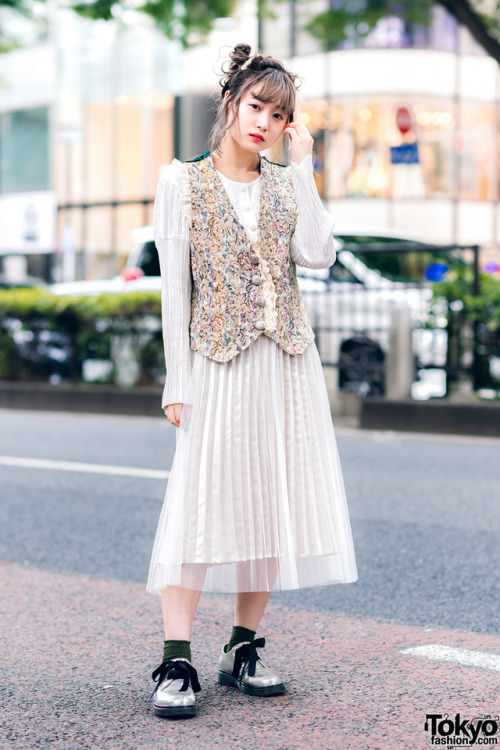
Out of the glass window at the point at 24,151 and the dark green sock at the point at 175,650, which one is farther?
the glass window at the point at 24,151

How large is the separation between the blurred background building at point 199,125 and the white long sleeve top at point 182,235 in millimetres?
19124

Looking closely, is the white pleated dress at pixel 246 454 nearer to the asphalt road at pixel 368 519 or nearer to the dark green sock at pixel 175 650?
the dark green sock at pixel 175 650

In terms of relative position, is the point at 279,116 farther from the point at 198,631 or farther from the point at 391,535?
the point at 391,535

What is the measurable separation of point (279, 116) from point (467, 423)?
288 inches

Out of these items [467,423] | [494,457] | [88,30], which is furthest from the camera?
[88,30]

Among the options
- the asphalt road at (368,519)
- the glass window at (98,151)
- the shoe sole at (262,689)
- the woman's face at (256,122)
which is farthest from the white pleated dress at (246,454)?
the glass window at (98,151)

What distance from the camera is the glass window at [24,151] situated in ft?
114

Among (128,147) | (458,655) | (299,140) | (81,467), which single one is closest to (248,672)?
(458,655)

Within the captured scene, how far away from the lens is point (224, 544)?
9.72ft

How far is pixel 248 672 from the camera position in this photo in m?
3.16

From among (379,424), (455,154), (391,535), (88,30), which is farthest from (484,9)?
(88,30)

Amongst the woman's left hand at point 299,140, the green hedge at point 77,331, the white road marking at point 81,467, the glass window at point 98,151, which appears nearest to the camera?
the woman's left hand at point 299,140

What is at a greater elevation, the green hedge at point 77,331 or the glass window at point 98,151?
the glass window at point 98,151

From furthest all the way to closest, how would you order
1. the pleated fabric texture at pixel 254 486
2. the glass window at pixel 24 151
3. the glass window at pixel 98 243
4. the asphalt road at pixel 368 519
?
the glass window at pixel 24 151
the glass window at pixel 98 243
the asphalt road at pixel 368 519
the pleated fabric texture at pixel 254 486
